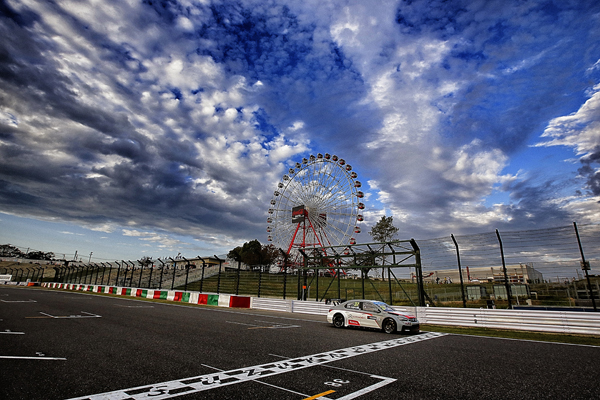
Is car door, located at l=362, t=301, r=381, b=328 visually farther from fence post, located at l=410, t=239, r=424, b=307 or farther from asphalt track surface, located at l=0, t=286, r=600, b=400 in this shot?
fence post, located at l=410, t=239, r=424, b=307

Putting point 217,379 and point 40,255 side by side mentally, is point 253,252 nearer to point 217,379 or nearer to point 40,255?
point 217,379

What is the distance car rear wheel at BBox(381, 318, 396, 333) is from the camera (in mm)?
11742

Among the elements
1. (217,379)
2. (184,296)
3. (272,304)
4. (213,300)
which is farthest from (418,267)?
(184,296)

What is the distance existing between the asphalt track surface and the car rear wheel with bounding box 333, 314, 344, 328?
13.0ft

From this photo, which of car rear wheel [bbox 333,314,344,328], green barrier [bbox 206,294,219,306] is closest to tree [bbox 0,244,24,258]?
green barrier [bbox 206,294,219,306]

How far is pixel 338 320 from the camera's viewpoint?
13.5 meters

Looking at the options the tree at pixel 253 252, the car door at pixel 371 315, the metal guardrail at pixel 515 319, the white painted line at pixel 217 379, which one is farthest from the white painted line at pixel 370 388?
the tree at pixel 253 252

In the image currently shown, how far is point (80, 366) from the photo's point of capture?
5.51m

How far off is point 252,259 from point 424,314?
8287cm

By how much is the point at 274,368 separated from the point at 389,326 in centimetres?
754

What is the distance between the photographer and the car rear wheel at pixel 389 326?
38.5 ft

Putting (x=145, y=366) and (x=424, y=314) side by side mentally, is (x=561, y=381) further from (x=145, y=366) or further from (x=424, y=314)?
(x=424, y=314)

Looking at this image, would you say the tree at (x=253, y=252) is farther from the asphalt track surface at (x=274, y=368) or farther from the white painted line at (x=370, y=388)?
the white painted line at (x=370, y=388)

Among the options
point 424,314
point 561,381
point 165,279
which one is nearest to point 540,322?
point 424,314
